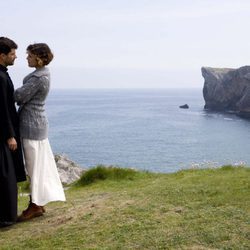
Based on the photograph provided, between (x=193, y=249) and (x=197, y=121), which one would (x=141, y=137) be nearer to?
(x=197, y=121)

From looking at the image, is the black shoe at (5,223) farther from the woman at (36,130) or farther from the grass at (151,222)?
the woman at (36,130)

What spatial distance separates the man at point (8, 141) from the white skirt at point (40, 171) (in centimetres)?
20

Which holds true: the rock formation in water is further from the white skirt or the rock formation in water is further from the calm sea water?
the calm sea water

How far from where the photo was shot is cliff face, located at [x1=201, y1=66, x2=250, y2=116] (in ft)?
513

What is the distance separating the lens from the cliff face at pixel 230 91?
156488mm

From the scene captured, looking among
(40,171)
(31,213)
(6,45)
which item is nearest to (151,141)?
(31,213)

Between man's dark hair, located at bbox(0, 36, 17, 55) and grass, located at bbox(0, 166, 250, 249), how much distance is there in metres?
3.10

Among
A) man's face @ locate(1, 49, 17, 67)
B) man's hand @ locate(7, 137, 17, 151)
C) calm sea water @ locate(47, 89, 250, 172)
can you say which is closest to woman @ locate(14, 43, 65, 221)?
man's face @ locate(1, 49, 17, 67)

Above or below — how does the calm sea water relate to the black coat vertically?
below

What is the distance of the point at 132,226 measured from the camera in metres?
7.42

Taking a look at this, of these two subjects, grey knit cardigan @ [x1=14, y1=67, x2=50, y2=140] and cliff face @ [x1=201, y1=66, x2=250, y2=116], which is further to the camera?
cliff face @ [x1=201, y1=66, x2=250, y2=116]

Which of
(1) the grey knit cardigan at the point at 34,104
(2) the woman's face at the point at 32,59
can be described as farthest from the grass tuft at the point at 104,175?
(2) the woman's face at the point at 32,59

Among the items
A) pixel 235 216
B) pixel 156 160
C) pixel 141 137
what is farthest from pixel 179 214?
pixel 141 137

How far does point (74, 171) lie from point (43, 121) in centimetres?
1405
